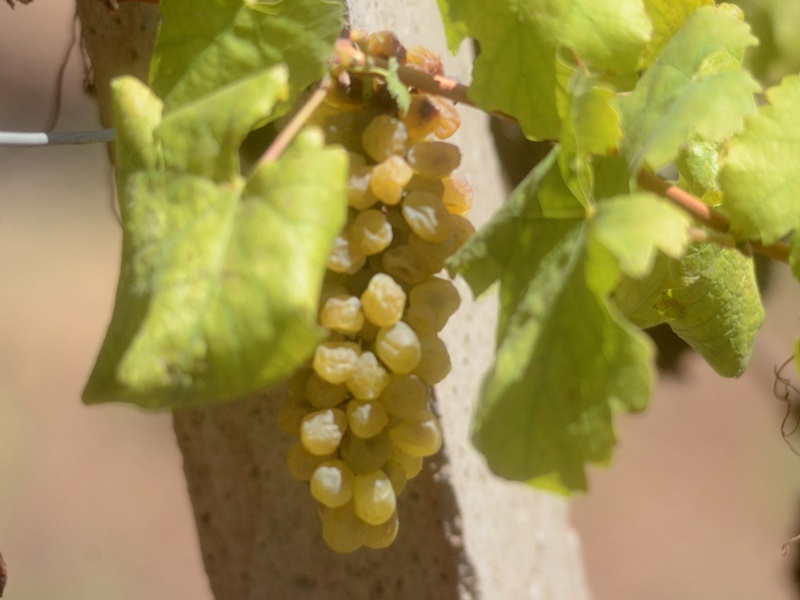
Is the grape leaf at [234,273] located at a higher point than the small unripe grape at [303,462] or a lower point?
higher

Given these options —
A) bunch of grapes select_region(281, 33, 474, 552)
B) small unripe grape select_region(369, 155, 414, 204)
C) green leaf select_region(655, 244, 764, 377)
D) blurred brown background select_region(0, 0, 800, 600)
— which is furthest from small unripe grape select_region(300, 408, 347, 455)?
blurred brown background select_region(0, 0, 800, 600)

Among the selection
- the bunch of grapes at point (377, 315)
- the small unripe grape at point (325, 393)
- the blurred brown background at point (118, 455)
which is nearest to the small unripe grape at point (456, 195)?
the bunch of grapes at point (377, 315)

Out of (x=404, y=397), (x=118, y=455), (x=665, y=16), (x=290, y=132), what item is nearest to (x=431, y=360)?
(x=404, y=397)

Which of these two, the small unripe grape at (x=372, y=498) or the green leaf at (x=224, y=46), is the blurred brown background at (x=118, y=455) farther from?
the small unripe grape at (x=372, y=498)

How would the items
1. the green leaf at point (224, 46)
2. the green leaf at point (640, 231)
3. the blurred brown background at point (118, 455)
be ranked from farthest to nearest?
the blurred brown background at point (118, 455), the green leaf at point (224, 46), the green leaf at point (640, 231)

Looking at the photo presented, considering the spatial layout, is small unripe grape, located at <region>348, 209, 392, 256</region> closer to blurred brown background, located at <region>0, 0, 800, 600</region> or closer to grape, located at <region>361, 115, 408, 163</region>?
grape, located at <region>361, 115, 408, 163</region>
